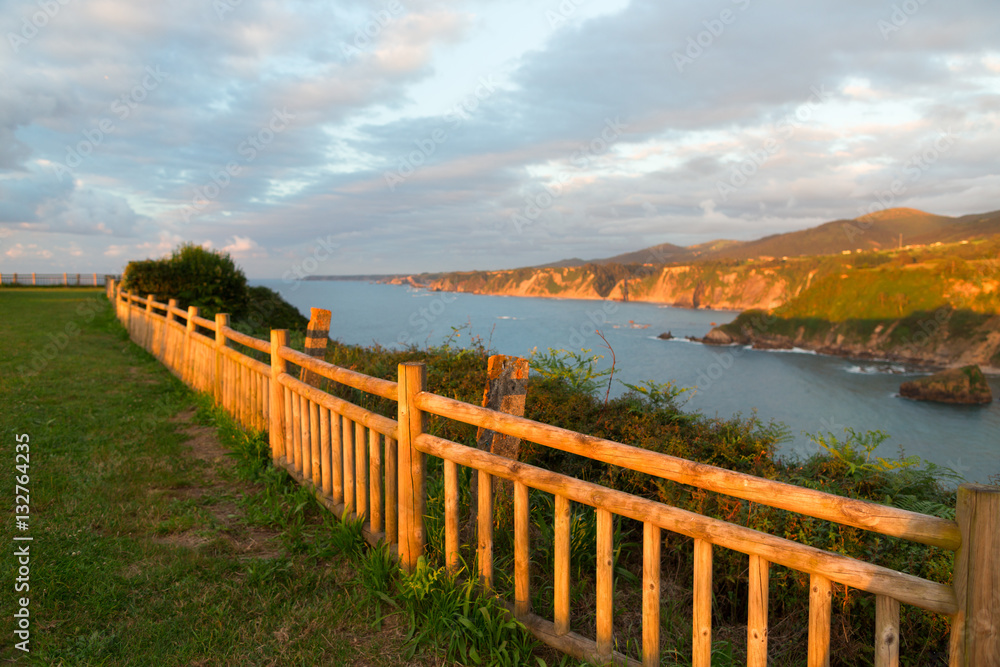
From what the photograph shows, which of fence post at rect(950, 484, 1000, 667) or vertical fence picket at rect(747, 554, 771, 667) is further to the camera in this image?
vertical fence picket at rect(747, 554, 771, 667)

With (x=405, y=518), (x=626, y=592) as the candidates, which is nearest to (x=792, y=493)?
(x=626, y=592)

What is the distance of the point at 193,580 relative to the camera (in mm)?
3625

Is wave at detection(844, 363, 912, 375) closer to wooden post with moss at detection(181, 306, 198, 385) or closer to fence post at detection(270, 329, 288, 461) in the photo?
wooden post with moss at detection(181, 306, 198, 385)

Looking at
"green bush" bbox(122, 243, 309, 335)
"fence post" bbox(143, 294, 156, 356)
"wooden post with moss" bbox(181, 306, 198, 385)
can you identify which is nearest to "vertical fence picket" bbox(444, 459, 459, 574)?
"wooden post with moss" bbox(181, 306, 198, 385)

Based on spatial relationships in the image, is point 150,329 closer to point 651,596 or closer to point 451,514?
point 451,514

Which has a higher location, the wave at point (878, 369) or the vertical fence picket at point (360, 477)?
the vertical fence picket at point (360, 477)

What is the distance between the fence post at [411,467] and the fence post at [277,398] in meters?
2.40

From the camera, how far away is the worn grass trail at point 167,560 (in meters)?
Answer: 2.99

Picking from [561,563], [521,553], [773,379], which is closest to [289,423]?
[521,553]

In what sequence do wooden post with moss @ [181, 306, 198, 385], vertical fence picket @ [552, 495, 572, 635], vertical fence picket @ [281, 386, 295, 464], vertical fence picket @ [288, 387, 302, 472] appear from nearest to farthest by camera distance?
1. vertical fence picket @ [552, 495, 572, 635]
2. vertical fence picket @ [288, 387, 302, 472]
3. vertical fence picket @ [281, 386, 295, 464]
4. wooden post with moss @ [181, 306, 198, 385]

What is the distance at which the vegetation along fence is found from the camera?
1745 millimetres

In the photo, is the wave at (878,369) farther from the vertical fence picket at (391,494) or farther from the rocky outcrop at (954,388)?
the vertical fence picket at (391,494)

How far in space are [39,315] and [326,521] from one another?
76.6 feet

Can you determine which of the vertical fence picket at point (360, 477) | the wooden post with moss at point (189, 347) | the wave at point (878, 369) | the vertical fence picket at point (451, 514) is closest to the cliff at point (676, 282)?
the wave at point (878, 369)
